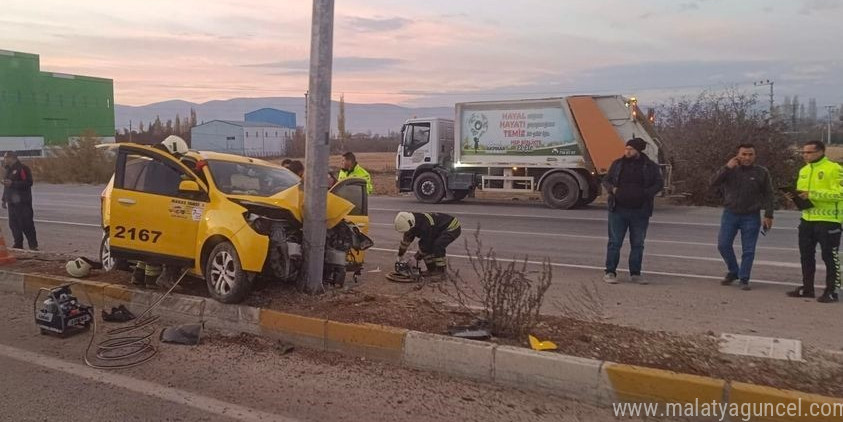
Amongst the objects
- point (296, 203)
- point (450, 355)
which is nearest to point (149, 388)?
point (450, 355)

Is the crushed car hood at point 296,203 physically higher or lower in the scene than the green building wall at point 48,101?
lower

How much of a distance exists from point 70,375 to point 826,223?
23.0 ft

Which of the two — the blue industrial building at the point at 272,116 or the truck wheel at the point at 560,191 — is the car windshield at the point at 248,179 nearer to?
the truck wheel at the point at 560,191

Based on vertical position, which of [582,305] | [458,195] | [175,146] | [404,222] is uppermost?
[175,146]

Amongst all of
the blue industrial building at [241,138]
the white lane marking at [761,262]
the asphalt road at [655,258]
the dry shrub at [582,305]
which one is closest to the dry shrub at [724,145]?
the asphalt road at [655,258]

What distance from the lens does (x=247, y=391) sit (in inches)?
171

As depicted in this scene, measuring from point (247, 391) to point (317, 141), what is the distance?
8.26ft

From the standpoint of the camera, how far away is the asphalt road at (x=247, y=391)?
3949 millimetres

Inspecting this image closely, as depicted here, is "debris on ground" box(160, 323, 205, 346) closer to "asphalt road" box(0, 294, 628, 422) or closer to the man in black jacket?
"asphalt road" box(0, 294, 628, 422)

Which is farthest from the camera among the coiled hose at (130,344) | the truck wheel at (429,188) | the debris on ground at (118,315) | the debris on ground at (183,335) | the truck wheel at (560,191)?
the truck wheel at (429,188)

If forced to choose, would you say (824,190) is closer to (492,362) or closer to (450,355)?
(492,362)

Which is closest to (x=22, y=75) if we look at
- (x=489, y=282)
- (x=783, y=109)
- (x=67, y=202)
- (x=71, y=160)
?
(x=71, y=160)

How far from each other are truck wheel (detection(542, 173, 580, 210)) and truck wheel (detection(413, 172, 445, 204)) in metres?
3.26

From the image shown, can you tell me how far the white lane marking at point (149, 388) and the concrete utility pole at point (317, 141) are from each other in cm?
194
